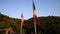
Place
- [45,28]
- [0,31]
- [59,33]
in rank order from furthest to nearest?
1. [45,28]
2. [59,33]
3. [0,31]

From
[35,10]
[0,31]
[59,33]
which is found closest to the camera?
[35,10]

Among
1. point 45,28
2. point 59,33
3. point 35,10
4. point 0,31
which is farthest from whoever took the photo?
point 45,28

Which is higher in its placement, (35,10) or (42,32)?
(35,10)

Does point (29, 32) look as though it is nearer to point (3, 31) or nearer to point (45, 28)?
point (45, 28)

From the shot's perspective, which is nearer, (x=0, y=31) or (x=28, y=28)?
(x=0, y=31)

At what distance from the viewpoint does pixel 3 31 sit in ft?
82.9

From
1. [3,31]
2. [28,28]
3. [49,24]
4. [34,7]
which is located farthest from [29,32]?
[34,7]

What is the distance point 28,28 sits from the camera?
140 feet

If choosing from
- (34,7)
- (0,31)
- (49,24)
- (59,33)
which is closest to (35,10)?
(34,7)

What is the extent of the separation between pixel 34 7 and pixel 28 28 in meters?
27.4

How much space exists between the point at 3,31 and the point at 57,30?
17.2 metres

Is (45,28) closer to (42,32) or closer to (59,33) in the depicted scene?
(42,32)

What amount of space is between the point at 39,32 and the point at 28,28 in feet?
13.2

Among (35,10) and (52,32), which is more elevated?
(35,10)
